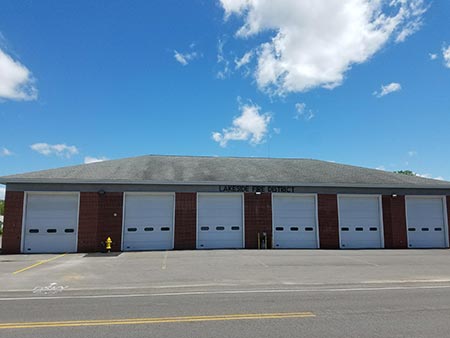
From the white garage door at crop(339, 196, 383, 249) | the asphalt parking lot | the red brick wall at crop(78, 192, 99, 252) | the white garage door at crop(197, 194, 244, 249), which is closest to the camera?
the asphalt parking lot

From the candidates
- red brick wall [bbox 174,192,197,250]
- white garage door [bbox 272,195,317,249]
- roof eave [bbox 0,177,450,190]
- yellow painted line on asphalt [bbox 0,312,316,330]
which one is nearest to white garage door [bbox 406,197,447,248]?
roof eave [bbox 0,177,450,190]

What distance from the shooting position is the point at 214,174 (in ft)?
71.5

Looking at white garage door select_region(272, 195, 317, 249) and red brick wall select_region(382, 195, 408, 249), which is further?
red brick wall select_region(382, 195, 408, 249)

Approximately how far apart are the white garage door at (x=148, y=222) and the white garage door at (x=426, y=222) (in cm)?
1454

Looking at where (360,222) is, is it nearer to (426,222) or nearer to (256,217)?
(426,222)

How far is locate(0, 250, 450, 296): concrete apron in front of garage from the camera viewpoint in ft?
34.0

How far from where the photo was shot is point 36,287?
32.4 feet

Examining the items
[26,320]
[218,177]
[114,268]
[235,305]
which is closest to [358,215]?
[218,177]

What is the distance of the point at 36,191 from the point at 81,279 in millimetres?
10105

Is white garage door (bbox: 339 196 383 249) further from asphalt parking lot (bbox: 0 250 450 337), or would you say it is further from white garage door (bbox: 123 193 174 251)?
white garage door (bbox: 123 193 174 251)

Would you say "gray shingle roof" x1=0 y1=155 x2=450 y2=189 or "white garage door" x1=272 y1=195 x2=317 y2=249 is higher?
"gray shingle roof" x1=0 y1=155 x2=450 y2=189

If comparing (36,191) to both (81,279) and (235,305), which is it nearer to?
(81,279)

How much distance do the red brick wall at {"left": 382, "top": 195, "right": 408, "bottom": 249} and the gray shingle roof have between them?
1056mm

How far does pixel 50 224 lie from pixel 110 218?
3133 millimetres
